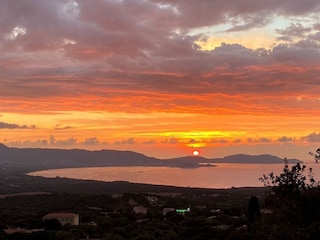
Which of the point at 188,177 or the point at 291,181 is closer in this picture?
the point at 291,181

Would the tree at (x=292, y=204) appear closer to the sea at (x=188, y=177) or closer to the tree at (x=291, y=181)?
the tree at (x=291, y=181)

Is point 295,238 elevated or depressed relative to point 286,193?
depressed

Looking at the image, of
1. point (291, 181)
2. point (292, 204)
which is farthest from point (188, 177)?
point (292, 204)

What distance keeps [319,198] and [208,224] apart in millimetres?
15047

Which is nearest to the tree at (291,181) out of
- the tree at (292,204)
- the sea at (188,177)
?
the tree at (292,204)

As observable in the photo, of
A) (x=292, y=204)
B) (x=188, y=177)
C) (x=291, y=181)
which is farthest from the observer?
(x=188, y=177)

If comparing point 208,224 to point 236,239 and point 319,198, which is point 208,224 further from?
point 319,198

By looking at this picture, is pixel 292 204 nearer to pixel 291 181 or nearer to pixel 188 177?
pixel 291 181

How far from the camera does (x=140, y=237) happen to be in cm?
1981

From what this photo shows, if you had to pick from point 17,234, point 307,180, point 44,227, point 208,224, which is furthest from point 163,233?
point 307,180

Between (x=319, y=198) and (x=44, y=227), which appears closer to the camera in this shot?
(x=319, y=198)

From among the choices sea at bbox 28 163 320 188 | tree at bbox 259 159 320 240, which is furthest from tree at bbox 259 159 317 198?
sea at bbox 28 163 320 188

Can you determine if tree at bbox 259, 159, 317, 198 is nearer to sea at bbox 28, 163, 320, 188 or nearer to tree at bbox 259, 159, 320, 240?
tree at bbox 259, 159, 320, 240

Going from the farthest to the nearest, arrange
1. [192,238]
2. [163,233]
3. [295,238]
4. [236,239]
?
[163,233] → [192,238] → [236,239] → [295,238]
